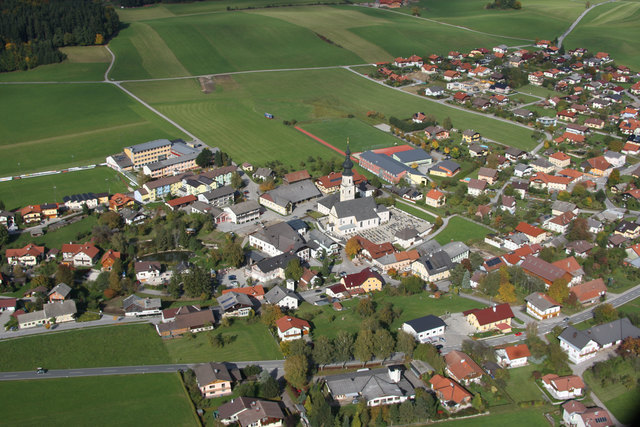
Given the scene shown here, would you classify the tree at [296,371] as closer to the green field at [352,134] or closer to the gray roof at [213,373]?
the gray roof at [213,373]

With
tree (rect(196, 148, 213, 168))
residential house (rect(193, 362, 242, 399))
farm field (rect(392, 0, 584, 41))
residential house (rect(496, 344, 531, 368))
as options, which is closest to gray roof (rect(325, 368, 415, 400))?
residential house (rect(193, 362, 242, 399))

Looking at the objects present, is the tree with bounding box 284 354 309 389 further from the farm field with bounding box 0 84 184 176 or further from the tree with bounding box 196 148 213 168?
the farm field with bounding box 0 84 184 176

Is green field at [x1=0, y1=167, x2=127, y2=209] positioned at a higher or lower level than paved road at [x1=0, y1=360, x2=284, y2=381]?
higher

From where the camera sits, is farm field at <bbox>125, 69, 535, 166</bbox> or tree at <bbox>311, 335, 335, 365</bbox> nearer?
tree at <bbox>311, 335, 335, 365</bbox>

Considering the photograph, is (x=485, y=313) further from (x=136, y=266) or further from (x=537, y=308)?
(x=136, y=266)

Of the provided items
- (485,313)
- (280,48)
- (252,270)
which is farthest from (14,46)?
(485,313)

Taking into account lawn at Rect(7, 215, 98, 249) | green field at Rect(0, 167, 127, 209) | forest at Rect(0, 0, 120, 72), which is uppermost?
forest at Rect(0, 0, 120, 72)

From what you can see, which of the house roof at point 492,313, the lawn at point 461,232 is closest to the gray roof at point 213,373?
the house roof at point 492,313
